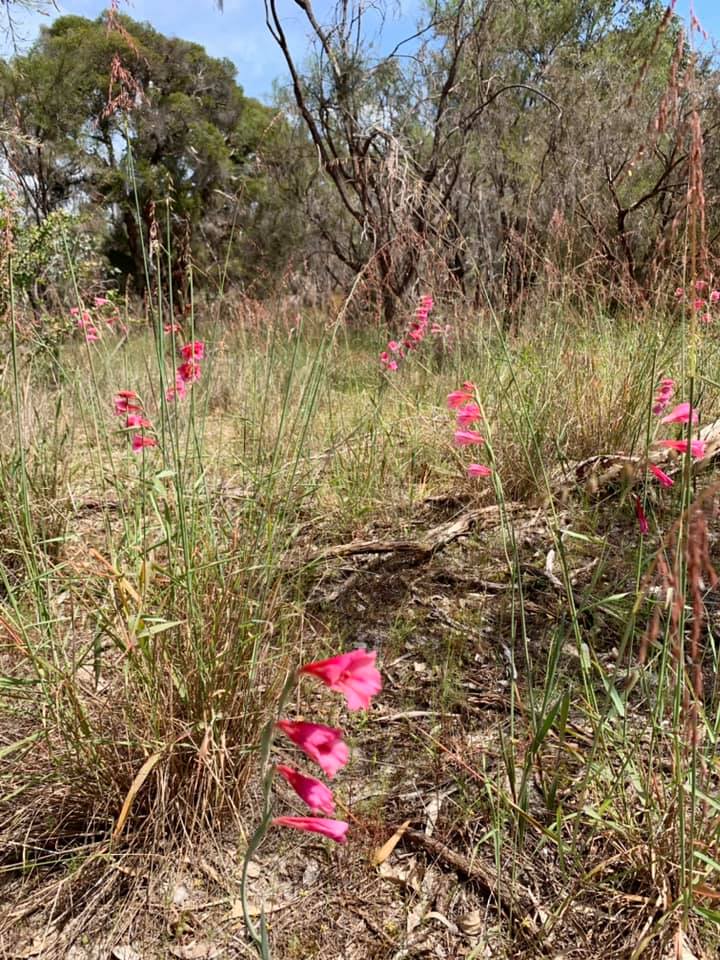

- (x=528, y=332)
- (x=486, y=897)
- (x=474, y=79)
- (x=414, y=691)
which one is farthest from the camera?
(x=474, y=79)

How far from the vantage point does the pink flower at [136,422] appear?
1.54 metres

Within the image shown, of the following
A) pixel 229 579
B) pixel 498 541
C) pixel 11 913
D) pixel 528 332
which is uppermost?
pixel 528 332

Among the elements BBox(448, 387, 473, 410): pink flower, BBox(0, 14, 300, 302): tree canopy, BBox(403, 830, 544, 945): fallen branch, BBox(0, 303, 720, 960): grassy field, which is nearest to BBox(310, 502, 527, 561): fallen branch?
BBox(0, 303, 720, 960): grassy field

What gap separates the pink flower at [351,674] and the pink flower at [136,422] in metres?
1.00

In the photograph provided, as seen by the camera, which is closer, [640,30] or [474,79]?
[474,79]

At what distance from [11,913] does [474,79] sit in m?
6.88

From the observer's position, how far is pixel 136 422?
1.66 m

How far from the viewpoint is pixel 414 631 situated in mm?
1776

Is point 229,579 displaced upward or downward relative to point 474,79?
downward

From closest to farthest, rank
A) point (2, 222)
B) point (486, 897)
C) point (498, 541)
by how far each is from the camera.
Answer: point (486, 897) → point (2, 222) → point (498, 541)

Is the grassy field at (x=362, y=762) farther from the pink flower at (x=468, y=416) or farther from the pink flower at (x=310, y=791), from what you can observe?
the pink flower at (x=310, y=791)

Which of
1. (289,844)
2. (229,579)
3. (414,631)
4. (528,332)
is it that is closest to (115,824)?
(289,844)

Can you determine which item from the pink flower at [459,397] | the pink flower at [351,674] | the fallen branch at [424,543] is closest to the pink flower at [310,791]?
the pink flower at [351,674]

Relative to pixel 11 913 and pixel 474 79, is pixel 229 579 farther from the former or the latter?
pixel 474 79
